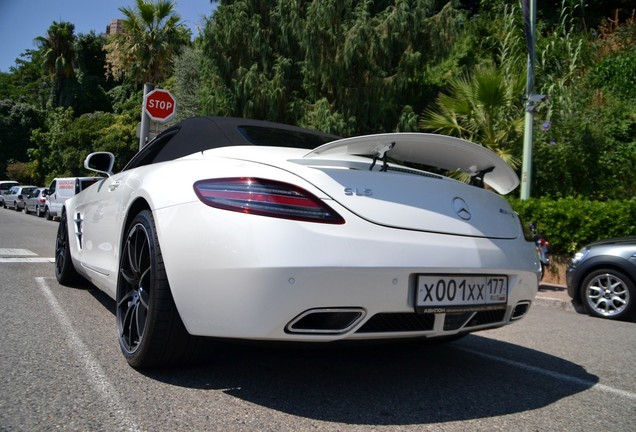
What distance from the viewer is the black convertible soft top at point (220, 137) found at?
10.7 ft

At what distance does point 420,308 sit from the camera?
2482 mm

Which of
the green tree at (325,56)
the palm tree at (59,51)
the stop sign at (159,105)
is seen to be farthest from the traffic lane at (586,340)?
the palm tree at (59,51)

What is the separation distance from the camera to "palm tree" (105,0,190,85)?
25.3 meters

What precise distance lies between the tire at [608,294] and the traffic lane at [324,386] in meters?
2.94

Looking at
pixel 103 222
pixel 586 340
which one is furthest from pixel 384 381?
pixel 586 340

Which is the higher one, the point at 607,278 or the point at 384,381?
the point at 607,278

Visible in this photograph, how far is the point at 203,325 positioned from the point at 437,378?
4.43ft

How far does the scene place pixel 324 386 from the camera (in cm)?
285

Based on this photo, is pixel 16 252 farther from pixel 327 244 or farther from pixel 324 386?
pixel 327 244

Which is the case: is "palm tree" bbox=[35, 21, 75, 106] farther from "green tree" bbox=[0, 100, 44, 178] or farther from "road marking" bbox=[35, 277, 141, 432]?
"road marking" bbox=[35, 277, 141, 432]

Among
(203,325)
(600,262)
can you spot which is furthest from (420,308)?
(600,262)

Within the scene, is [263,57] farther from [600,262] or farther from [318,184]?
[318,184]

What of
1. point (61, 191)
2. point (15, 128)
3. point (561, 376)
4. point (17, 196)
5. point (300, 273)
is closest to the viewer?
point (300, 273)

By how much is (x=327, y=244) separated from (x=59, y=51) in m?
46.9
